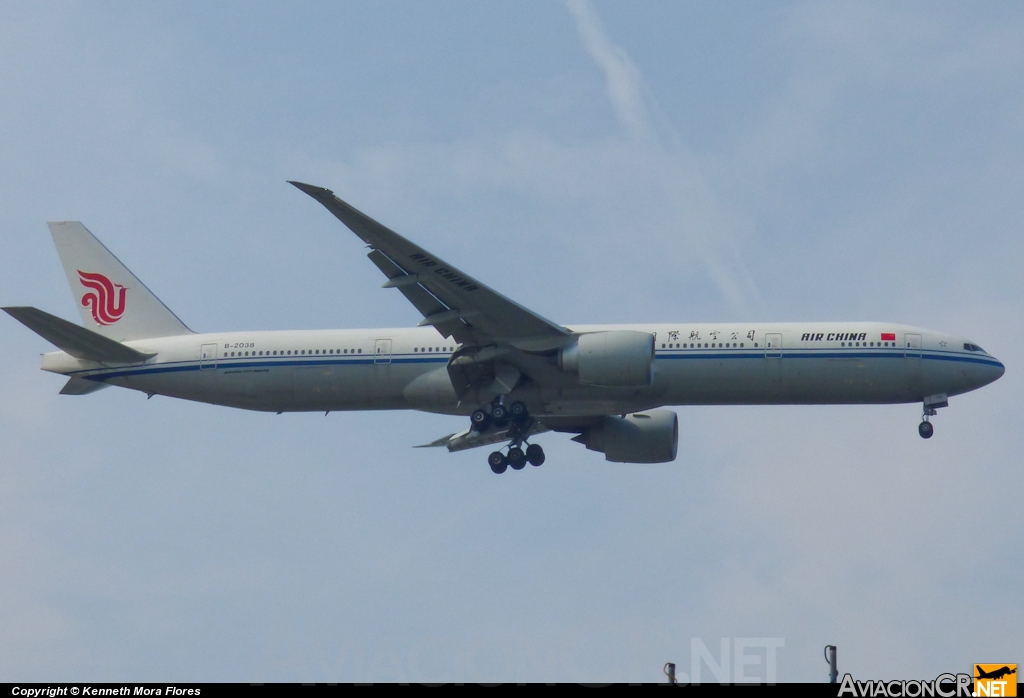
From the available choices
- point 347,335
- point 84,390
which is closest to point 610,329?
point 347,335

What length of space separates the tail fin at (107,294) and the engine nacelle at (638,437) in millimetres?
13919

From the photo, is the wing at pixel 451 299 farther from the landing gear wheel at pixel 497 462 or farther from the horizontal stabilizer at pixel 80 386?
the horizontal stabilizer at pixel 80 386

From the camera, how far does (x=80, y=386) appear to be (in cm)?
4128

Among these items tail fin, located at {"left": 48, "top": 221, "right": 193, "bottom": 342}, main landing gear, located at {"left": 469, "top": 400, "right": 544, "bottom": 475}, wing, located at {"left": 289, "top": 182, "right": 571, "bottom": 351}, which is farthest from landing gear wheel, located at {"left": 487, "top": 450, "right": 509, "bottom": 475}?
tail fin, located at {"left": 48, "top": 221, "right": 193, "bottom": 342}

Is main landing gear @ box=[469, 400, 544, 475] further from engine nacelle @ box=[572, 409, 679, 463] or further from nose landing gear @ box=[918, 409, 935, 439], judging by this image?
nose landing gear @ box=[918, 409, 935, 439]

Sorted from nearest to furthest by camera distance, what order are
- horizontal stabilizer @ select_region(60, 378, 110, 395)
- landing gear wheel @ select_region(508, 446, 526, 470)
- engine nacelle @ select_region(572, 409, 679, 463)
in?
landing gear wheel @ select_region(508, 446, 526, 470) → horizontal stabilizer @ select_region(60, 378, 110, 395) → engine nacelle @ select_region(572, 409, 679, 463)

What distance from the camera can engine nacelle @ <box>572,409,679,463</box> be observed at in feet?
143

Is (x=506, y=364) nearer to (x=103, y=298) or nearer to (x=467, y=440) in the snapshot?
(x=467, y=440)

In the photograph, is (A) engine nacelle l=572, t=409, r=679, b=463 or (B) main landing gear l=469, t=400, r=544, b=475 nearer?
(B) main landing gear l=469, t=400, r=544, b=475

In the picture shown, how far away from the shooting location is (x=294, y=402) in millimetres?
40188

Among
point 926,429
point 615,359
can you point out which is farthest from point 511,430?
point 926,429

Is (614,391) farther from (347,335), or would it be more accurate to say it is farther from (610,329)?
(347,335)

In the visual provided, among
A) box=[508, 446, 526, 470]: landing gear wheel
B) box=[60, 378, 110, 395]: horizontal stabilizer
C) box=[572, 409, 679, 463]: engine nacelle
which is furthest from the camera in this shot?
box=[572, 409, 679, 463]: engine nacelle

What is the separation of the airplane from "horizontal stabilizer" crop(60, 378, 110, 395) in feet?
0.14
